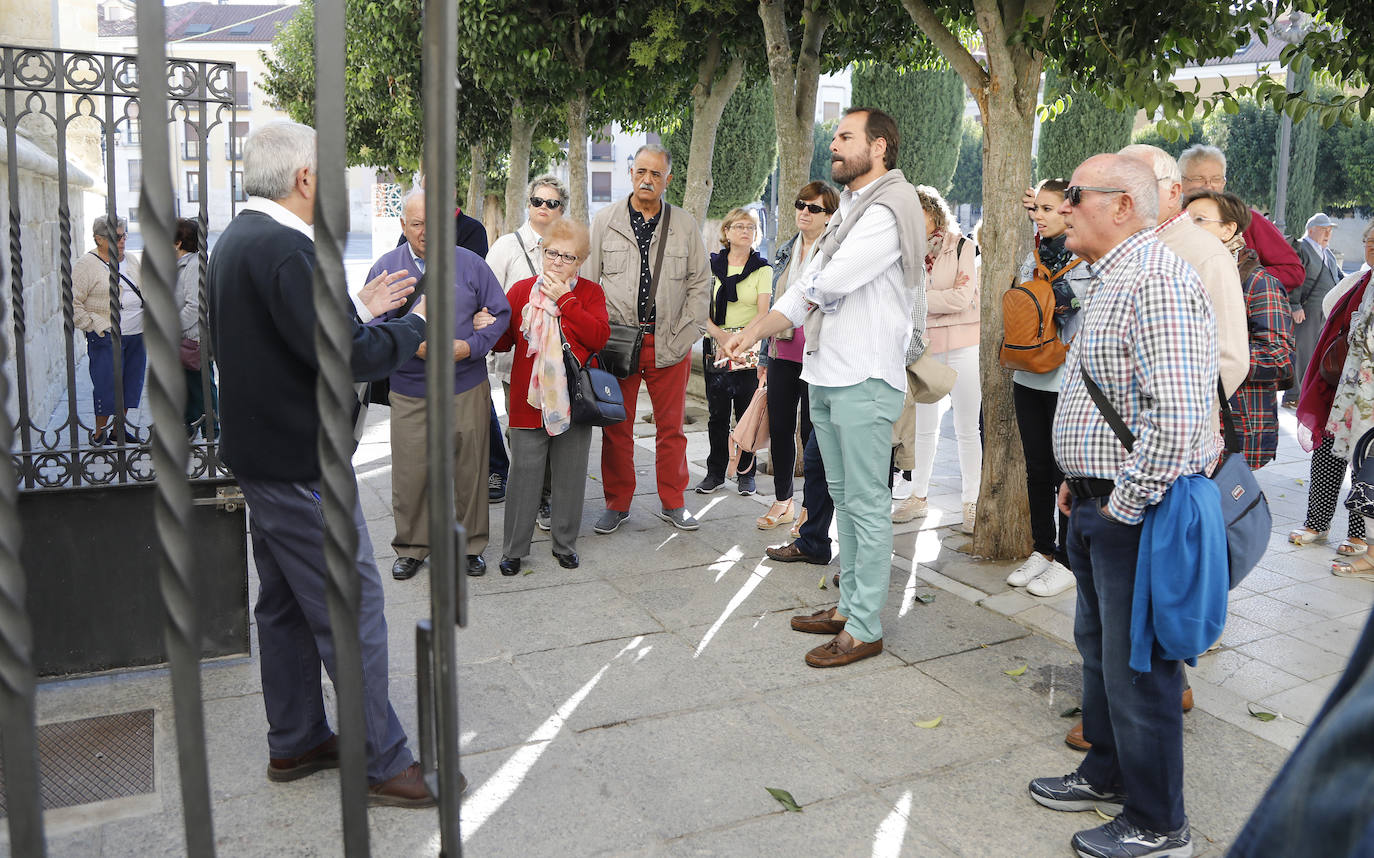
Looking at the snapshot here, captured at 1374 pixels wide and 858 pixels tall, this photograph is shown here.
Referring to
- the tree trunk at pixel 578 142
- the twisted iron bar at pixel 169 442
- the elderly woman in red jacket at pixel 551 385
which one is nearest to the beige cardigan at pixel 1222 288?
the elderly woman in red jacket at pixel 551 385

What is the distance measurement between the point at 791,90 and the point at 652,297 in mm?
2920

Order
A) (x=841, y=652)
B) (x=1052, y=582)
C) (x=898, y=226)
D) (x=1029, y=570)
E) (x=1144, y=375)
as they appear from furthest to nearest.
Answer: (x=1029, y=570) < (x=1052, y=582) < (x=841, y=652) < (x=898, y=226) < (x=1144, y=375)

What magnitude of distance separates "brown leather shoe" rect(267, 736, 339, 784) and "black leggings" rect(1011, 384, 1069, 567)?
135 inches

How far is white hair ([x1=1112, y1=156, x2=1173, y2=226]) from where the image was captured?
10.7 feet

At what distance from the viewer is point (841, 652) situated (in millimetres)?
4703

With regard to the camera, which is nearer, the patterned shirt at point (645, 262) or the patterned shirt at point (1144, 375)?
the patterned shirt at point (1144, 375)

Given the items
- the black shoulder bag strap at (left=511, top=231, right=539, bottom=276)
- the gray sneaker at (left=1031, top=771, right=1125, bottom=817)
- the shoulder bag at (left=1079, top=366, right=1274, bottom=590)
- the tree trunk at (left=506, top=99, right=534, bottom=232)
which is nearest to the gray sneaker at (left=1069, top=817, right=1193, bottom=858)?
the gray sneaker at (left=1031, top=771, right=1125, bottom=817)

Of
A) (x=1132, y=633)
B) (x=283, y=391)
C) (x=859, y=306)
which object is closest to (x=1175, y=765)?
(x=1132, y=633)

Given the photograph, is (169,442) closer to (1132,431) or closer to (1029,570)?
(1132,431)

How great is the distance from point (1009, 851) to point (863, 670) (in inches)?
55.1

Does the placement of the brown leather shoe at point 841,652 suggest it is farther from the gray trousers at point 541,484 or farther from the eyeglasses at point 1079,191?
the eyeglasses at point 1079,191

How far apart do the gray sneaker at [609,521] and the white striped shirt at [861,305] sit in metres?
2.33

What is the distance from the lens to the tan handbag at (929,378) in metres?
5.75

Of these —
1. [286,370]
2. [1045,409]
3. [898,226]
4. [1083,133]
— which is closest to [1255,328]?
[1045,409]
